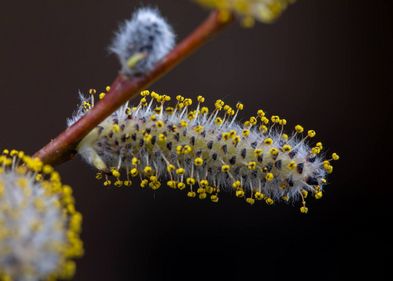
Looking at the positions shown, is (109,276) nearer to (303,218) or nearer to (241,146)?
(303,218)

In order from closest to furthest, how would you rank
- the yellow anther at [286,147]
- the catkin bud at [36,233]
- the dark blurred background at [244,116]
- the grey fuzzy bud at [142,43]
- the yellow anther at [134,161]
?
the catkin bud at [36,233]
the grey fuzzy bud at [142,43]
the yellow anther at [134,161]
the yellow anther at [286,147]
the dark blurred background at [244,116]

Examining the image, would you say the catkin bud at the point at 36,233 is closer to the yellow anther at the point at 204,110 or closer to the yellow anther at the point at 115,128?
the yellow anther at the point at 115,128

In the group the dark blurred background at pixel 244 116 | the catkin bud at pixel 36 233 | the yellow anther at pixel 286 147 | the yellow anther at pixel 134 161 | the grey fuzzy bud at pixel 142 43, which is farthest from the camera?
the dark blurred background at pixel 244 116

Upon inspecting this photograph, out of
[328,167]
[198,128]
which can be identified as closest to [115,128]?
[198,128]

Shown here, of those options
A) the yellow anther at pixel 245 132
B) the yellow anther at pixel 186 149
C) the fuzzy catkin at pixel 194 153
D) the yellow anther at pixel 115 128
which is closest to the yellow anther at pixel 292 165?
the fuzzy catkin at pixel 194 153

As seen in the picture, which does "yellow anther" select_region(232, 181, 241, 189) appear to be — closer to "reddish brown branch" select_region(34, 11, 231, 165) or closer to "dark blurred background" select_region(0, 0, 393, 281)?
"reddish brown branch" select_region(34, 11, 231, 165)

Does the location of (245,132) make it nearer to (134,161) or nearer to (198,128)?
(198,128)

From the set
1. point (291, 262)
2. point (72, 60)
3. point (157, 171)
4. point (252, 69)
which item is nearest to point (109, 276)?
point (291, 262)
